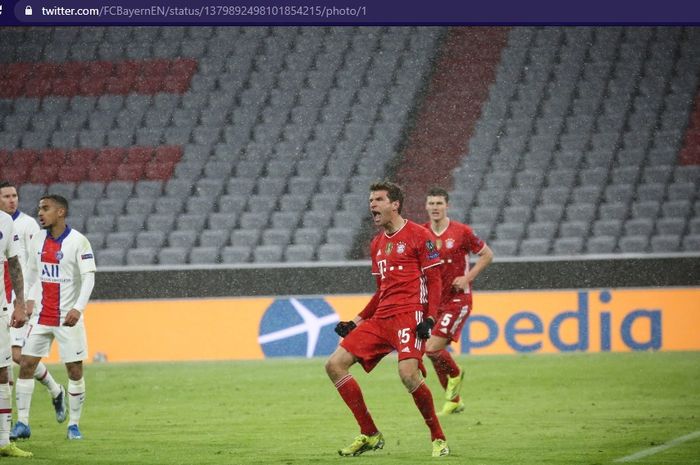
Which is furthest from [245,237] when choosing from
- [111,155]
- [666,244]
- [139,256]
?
[666,244]

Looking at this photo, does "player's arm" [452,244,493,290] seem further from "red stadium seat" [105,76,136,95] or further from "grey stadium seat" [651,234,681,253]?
"red stadium seat" [105,76,136,95]

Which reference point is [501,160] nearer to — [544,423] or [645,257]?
[645,257]

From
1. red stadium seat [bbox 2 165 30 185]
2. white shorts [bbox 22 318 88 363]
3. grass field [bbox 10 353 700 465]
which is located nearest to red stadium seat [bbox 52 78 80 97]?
red stadium seat [bbox 2 165 30 185]

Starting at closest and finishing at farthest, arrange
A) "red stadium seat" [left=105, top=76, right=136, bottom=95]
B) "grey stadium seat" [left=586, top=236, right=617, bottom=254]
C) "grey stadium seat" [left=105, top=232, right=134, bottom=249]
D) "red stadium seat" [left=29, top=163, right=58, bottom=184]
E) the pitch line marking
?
1. the pitch line marking
2. "grey stadium seat" [left=586, top=236, right=617, bottom=254]
3. "grey stadium seat" [left=105, top=232, right=134, bottom=249]
4. "red stadium seat" [left=29, top=163, right=58, bottom=184]
5. "red stadium seat" [left=105, top=76, right=136, bottom=95]

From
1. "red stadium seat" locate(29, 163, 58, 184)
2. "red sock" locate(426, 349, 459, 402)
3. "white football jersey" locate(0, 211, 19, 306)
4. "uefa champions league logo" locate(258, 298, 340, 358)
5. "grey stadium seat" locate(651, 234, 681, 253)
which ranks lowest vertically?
"red sock" locate(426, 349, 459, 402)

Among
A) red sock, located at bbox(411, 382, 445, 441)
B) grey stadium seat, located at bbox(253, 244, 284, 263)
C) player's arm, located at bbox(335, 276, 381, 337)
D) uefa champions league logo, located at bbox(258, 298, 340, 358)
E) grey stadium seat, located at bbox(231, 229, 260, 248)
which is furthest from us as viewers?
grey stadium seat, located at bbox(231, 229, 260, 248)

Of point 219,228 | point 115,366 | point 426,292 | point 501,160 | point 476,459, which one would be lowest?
point 476,459

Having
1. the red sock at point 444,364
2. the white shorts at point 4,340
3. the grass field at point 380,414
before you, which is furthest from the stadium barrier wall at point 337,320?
the white shorts at point 4,340

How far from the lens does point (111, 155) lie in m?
23.5

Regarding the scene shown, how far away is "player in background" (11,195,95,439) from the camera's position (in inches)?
401

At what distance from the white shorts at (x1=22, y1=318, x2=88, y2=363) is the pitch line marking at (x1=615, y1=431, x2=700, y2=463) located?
178 inches

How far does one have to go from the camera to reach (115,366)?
1736 centimetres

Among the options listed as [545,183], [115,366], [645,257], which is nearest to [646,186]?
[545,183]

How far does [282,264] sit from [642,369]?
5620mm
